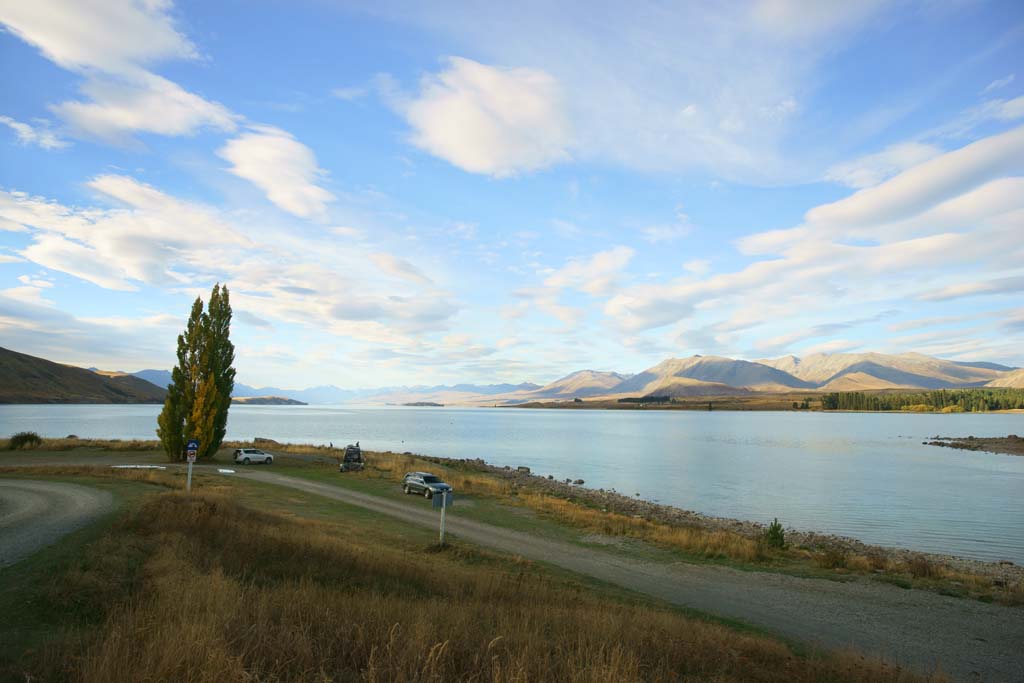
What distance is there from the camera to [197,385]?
43.1 m

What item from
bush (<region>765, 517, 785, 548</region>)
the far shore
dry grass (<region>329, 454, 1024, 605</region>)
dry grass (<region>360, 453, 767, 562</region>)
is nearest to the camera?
dry grass (<region>329, 454, 1024, 605</region>)

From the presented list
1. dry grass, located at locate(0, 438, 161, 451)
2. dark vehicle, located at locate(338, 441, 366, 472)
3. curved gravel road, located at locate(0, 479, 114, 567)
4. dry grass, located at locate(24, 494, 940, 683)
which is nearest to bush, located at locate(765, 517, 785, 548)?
dry grass, located at locate(24, 494, 940, 683)

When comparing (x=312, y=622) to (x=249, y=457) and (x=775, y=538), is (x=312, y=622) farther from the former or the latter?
(x=249, y=457)

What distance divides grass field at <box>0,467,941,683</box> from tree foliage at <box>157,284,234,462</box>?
31.2m

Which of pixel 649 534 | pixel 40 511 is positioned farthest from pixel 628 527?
pixel 40 511

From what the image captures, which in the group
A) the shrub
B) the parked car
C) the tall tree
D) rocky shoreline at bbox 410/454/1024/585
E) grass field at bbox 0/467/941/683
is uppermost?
the tall tree

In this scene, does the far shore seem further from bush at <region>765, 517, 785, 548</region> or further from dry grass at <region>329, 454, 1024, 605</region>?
bush at <region>765, 517, 785, 548</region>

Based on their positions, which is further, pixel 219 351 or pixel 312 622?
pixel 219 351

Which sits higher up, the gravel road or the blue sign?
the blue sign

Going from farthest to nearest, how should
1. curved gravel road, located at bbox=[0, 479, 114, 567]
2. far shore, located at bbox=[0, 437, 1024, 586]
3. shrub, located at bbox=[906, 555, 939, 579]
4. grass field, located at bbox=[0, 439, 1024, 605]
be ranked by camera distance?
far shore, located at bbox=[0, 437, 1024, 586]
shrub, located at bbox=[906, 555, 939, 579]
grass field, located at bbox=[0, 439, 1024, 605]
curved gravel road, located at bbox=[0, 479, 114, 567]

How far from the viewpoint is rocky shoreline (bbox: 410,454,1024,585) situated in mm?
23156

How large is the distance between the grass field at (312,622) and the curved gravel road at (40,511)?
965mm

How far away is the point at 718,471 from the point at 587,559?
43.8 m

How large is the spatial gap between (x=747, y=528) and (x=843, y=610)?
16.6 m
